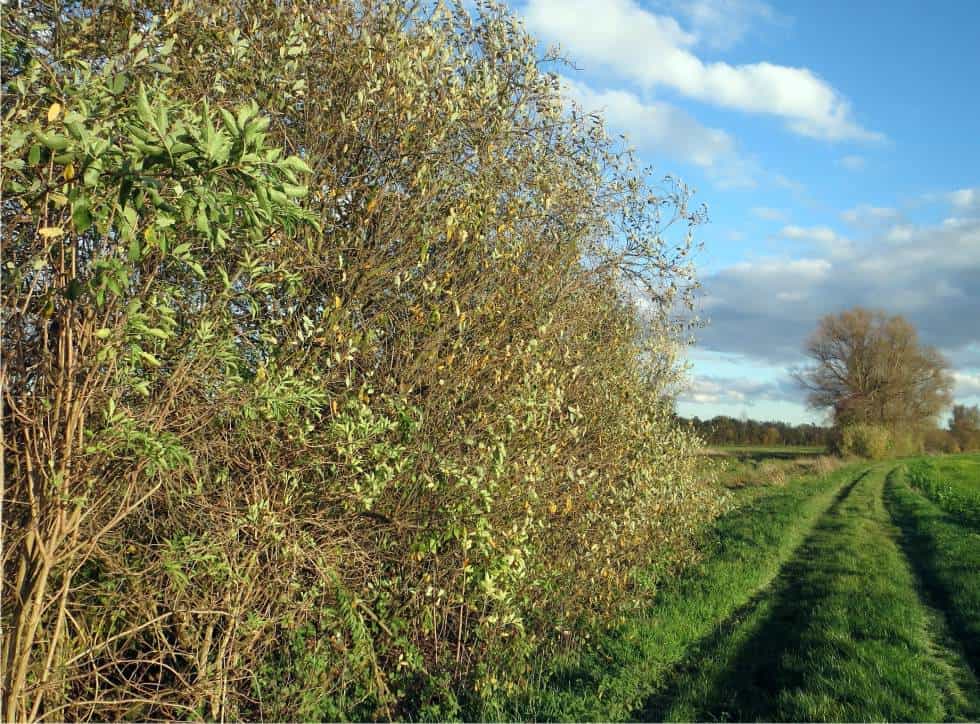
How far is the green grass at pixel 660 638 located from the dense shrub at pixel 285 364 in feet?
1.69

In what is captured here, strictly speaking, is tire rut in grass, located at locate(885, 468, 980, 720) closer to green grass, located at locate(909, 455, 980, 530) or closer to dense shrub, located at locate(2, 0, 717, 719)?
green grass, located at locate(909, 455, 980, 530)

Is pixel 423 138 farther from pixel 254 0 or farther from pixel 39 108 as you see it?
pixel 39 108

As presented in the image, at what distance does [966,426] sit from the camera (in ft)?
300

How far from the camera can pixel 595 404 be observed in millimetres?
9055

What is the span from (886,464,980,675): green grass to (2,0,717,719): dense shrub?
270 inches

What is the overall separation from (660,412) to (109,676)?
8.90 m

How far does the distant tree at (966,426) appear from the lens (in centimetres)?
8738

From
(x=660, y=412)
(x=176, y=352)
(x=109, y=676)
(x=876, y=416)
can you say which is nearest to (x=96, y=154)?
(x=176, y=352)

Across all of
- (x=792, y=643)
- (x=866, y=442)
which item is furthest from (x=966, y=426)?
(x=792, y=643)

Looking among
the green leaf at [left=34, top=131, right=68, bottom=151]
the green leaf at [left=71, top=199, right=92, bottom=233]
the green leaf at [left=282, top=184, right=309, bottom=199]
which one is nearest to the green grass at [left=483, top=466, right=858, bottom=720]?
the green leaf at [left=282, top=184, right=309, bottom=199]

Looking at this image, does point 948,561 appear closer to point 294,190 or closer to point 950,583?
point 950,583

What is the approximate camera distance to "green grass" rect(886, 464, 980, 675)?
37.4ft

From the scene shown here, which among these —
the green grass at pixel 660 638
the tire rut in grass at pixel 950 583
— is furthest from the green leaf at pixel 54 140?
the tire rut in grass at pixel 950 583

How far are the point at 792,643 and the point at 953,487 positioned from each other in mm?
28569
